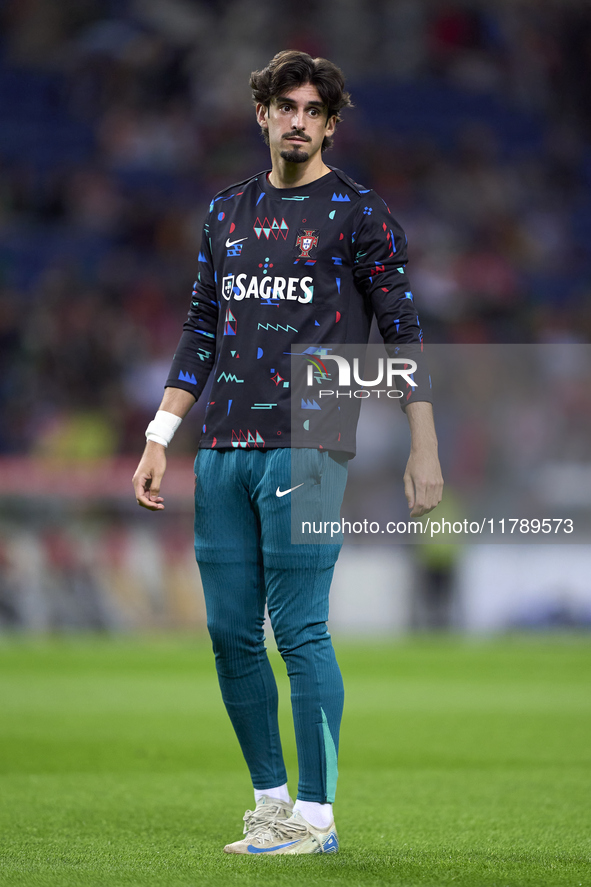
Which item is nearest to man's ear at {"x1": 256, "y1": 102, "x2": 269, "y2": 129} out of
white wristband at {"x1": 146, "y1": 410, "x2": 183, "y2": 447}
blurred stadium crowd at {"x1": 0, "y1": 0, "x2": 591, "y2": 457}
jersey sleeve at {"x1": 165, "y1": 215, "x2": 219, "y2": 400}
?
jersey sleeve at {"x1": 165, "y1": 215, "x2": 219, "y2": 400}

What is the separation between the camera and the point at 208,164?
1381 cm

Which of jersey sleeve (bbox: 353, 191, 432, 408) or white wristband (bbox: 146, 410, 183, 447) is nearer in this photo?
jersey sleeve (bbox: 353, 191, 432, 408)

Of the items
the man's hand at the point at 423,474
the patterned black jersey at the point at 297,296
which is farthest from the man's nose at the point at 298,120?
the man's hand at the point at 423,474

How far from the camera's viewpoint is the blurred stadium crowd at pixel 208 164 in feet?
37.9

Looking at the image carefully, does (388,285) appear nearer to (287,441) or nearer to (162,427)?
(287,441)

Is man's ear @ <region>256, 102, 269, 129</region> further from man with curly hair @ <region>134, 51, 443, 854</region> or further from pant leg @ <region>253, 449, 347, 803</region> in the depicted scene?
pant leg @ <region>253, 449, 347, 803</region>

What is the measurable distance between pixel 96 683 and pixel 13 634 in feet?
8.21

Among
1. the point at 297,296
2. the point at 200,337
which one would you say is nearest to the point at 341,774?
the point at 200,337

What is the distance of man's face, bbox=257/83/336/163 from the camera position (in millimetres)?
2697

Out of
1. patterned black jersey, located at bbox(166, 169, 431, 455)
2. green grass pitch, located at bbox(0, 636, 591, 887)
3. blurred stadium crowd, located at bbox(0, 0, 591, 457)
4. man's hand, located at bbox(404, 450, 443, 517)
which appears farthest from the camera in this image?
blurred stadium crowd, located at bbox(0, 0, 591, 457)

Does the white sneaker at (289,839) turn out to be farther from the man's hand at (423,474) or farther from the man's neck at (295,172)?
the man's neck at (295,172)

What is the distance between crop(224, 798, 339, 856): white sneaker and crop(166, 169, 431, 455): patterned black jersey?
2.79 feet

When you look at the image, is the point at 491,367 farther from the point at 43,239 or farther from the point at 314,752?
the point at 314,752

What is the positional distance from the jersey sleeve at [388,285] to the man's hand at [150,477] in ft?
1.97
